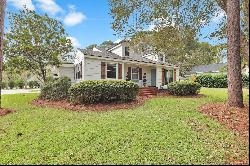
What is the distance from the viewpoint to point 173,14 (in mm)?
16797

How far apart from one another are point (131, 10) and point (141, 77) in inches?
523

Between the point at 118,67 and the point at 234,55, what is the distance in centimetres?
1402

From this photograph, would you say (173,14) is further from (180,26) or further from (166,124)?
(166,124)

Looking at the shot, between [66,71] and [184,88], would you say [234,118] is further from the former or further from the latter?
[66,71]

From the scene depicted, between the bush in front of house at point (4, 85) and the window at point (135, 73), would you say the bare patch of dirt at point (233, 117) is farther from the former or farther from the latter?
the bush in front of house at point (4, 85)

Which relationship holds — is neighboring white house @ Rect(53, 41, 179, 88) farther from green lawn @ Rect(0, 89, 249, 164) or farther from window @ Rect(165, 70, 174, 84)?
green lawn @ Rect(0, 89, 249, 164)

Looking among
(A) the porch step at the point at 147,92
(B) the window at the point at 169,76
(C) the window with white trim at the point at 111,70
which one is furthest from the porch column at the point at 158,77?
(C) the window with white trim at the point at 111,70

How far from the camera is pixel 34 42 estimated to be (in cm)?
2345

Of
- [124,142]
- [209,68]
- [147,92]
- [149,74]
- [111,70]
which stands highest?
[209,68]

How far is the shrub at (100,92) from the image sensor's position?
15.6 meters

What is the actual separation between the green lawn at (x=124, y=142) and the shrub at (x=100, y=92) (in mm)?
5059

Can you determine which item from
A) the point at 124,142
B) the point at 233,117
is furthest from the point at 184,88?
the point at 124,142

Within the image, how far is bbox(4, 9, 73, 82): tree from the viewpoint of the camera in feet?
75.3

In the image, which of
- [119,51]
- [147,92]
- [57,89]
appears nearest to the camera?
[57,89]
